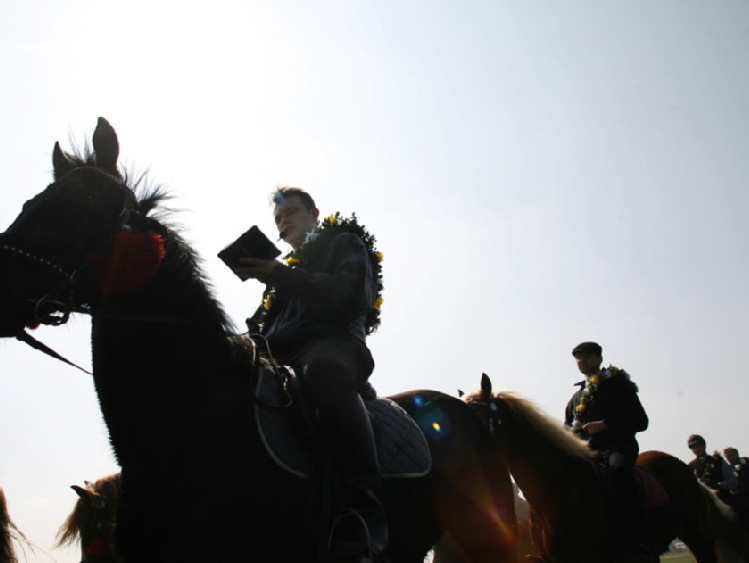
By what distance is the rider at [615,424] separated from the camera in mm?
7918

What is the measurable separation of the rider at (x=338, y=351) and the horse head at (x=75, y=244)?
2.01 ft

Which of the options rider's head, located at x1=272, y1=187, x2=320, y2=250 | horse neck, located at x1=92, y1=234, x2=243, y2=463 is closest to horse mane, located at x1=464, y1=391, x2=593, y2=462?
rider's head, located at x1=272, y1=187, x2=320, y2=250

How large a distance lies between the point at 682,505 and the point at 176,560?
28.3ft

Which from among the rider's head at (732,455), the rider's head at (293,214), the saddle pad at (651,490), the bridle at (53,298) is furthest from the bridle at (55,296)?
the rider's head at (732,455)

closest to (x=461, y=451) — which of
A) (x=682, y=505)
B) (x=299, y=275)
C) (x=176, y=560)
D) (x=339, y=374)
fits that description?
(x=339, y=374)

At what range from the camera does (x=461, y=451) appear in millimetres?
4969

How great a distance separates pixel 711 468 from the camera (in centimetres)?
1484

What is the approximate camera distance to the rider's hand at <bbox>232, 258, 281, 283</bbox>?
143 inches

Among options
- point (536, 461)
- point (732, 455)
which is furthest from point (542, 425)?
point (732, 455)

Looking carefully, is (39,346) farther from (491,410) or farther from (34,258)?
(491,410)

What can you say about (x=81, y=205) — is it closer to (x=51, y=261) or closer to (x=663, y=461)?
(x=51, y=261)

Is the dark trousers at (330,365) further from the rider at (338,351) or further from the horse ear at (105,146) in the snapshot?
the horse ear at (105,146)

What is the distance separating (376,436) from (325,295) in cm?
97

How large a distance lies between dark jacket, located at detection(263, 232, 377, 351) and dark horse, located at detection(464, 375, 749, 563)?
4.53 metres
